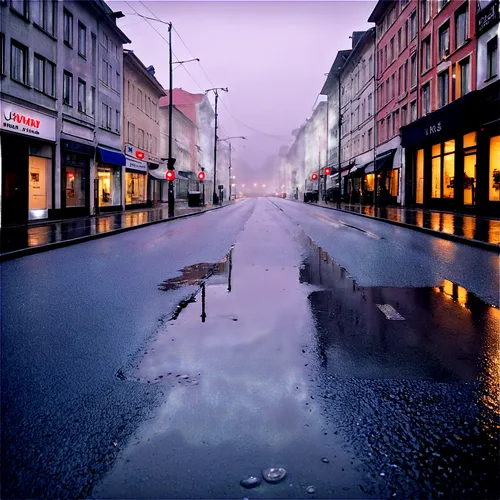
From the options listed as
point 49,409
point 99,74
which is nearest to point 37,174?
point 99,74

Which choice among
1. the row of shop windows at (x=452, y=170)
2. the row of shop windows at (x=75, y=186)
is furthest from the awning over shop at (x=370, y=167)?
the row of shop windows at (x=75, y=186)

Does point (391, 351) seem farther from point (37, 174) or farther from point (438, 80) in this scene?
point (438, 80)

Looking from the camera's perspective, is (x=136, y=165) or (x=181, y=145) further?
(x=181, y=145)

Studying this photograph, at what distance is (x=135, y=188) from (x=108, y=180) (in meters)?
7.51

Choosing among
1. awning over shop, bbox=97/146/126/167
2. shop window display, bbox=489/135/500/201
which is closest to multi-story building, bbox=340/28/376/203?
awning over shop, bbox=97/146/126/167

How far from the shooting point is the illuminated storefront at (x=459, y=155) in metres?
25.3

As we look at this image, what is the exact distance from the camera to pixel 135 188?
4281 cm

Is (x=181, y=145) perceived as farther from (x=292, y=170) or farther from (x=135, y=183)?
(x=292, y=170)

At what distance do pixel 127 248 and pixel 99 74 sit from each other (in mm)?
22526

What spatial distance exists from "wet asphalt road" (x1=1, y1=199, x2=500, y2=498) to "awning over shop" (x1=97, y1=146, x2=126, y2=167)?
2512cm

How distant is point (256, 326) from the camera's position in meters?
5.57

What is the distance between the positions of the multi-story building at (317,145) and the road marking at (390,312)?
261ft

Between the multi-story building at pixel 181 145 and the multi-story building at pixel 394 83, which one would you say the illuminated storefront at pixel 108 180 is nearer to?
the multi-story building at pixel 394 83

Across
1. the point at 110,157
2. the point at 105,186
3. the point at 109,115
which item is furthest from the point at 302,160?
the point at 110,157
